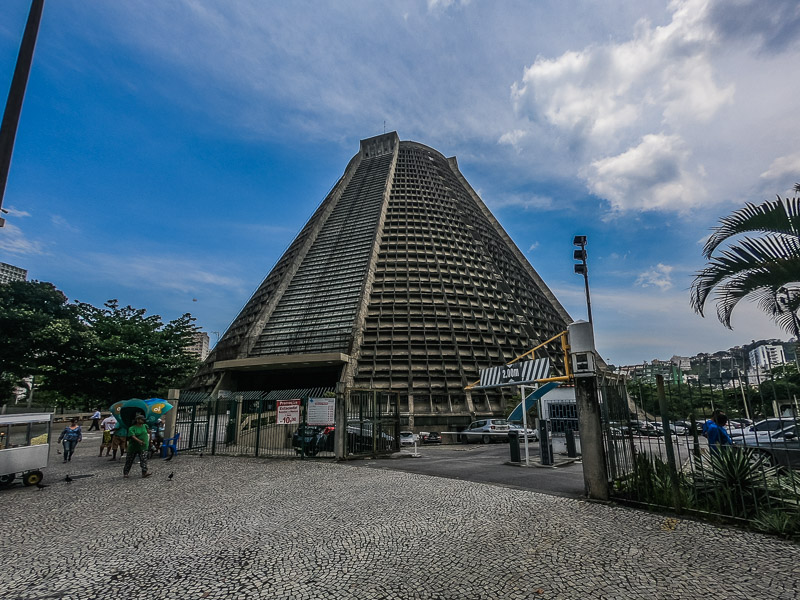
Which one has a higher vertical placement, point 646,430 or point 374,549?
point 646,430

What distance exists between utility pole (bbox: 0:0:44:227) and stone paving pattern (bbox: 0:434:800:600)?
4688 mm

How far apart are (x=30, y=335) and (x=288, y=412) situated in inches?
1291

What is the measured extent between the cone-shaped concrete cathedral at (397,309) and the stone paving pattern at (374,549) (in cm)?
2127

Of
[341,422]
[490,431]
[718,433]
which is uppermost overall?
[718,433]

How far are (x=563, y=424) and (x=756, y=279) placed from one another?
13.7 metres

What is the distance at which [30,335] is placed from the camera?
3334 centimetres

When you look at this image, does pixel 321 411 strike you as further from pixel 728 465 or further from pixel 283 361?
pixel 283 361

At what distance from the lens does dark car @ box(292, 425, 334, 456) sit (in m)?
14.6

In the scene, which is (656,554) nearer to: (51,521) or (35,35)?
(51,521)

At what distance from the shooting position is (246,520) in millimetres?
6586

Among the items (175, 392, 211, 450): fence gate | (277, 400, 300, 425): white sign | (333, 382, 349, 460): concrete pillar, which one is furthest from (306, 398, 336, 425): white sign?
(175, 392, 211, 450): fence gate

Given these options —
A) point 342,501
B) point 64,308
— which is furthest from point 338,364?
point 64,308

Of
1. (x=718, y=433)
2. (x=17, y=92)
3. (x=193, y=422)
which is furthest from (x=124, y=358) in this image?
(x=718, y=433)

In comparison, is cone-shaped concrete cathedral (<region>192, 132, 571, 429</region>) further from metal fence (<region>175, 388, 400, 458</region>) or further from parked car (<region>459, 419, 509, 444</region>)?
metal fence (<region>175, 388, 400, 458</region>)
